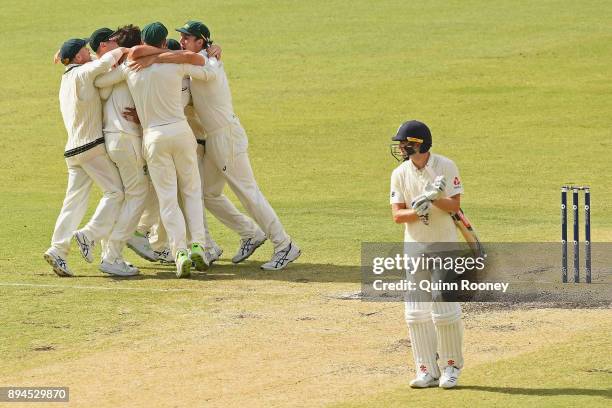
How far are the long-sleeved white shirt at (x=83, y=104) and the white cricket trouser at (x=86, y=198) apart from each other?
0.11 meters

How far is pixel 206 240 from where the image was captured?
1394 centimetres

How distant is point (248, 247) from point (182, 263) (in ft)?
4.00

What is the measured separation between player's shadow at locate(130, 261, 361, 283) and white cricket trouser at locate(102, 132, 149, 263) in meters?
0.39

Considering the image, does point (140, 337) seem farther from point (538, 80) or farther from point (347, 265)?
point (538, 80)

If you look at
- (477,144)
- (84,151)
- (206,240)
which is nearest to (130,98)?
→ (84,151)

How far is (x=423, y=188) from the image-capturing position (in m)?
8.98

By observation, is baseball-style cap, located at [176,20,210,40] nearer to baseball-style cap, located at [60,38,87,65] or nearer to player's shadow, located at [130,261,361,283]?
baseball-style cap, located at [60,38,87,65]

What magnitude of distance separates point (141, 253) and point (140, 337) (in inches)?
138

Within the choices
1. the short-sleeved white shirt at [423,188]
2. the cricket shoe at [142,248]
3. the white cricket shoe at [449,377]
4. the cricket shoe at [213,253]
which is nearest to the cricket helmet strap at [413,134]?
the short-sleeved white shirt at [423,188]

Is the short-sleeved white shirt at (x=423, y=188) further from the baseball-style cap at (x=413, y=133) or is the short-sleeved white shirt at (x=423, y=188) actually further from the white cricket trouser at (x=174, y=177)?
the white cricket trouser at (x=174, y=177)

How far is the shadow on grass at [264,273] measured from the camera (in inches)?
511

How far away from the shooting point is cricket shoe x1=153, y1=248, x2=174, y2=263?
13953 millimetres

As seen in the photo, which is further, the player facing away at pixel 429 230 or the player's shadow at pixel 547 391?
the player facing away at pixel 429 230

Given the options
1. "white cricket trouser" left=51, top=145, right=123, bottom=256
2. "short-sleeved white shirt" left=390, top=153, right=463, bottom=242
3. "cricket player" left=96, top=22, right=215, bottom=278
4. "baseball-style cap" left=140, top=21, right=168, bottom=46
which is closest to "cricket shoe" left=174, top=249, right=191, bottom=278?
"cricket player" left=96, top=22, right=215, bottom=278
